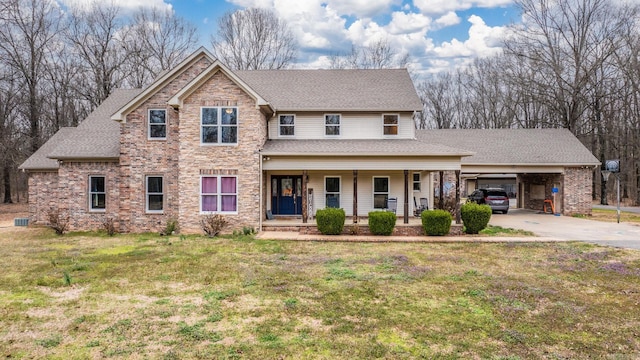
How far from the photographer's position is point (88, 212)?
17.0m

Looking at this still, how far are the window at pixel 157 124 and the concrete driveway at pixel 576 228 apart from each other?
55.3ft

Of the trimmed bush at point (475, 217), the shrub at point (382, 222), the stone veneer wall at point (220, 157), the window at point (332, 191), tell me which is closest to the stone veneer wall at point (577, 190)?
the trimmed bush at point (475, 217)

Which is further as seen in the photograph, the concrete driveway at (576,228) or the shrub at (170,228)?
the shrub at (170,228)

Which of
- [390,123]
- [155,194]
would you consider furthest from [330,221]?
[155,194]

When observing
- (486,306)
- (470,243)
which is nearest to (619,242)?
(470,243)

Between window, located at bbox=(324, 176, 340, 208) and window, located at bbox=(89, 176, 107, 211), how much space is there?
1034 cm

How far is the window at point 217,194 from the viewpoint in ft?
52.5

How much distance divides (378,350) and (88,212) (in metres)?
16.4

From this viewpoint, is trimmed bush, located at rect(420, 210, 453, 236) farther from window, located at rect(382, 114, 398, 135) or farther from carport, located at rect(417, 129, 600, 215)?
carport, located at rect(417, 129, 600, 215)

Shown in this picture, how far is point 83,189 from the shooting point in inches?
669

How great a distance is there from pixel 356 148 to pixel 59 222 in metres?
13.5

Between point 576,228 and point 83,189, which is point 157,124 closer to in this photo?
point 83,189

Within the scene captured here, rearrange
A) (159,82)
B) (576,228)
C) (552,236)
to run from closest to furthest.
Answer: (552,236), (159,82), (576,228)

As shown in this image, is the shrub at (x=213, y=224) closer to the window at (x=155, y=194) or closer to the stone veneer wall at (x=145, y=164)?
the stone veneer wall at (x=145, y=164)
